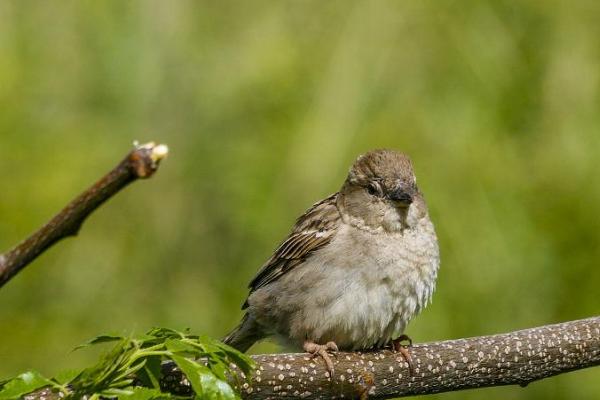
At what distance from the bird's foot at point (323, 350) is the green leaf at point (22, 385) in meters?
1.61

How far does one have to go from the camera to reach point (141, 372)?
8.23 feet

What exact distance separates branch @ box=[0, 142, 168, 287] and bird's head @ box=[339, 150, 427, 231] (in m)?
3.04

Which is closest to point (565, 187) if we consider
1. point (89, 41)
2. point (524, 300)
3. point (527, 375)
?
point (524, 300)

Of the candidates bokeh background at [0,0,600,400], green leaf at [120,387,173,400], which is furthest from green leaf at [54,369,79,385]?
bokeh background at [0,0,600,400]

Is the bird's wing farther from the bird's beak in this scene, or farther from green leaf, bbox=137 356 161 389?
green leaf, bbox=137 356 161 389

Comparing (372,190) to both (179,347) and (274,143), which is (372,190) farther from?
(179,347)

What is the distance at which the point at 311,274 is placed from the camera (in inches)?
186

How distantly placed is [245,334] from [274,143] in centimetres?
176

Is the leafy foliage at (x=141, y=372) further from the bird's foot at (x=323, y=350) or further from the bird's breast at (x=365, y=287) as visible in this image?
the bird's breast at (x=365, y=287)

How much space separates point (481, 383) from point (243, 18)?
3511mm

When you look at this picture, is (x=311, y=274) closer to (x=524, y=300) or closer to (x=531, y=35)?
(x=524, y=300)

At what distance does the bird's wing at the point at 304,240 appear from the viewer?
4.85 meters

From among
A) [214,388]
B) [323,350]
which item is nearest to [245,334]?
[323,350]

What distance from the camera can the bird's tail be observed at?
195 inches
